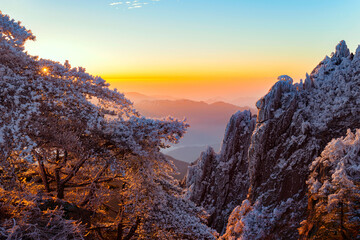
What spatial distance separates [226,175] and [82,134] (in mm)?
18961

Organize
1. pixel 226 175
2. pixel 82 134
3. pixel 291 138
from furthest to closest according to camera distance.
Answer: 1. pixel 226 175
2. pixel 291 138
3. pixel 82 134

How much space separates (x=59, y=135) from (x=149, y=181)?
11.1ft

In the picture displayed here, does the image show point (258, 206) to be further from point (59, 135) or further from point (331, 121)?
point (59, 135)

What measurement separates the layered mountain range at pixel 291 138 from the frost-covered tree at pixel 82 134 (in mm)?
3482

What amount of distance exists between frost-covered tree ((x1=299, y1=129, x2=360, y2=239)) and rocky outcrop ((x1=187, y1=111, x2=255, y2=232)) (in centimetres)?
1767

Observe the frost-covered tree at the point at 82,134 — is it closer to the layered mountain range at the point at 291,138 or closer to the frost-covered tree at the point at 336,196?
the layered mountain range at the point at 291,138

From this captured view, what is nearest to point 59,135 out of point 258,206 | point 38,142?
point 38,142

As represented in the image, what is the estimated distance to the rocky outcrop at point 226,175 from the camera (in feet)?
72.3

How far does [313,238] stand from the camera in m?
4.32

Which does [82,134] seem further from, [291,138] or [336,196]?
[291,138]

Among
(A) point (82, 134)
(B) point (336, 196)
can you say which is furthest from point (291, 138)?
(A) point (82, 134)

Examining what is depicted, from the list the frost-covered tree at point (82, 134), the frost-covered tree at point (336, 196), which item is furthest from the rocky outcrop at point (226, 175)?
the frost-covered tree at point (336, 196)

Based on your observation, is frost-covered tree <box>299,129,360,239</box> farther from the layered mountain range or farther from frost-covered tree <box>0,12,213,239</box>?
the layered mountain range

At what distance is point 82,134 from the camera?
727 centimetres
